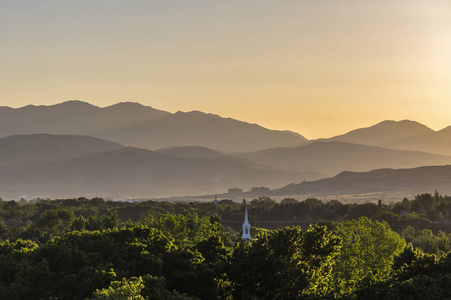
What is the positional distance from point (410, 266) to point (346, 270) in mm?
16673

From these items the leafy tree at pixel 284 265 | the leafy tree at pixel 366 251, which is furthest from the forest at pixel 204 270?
the leafy tree at pixel 366 251

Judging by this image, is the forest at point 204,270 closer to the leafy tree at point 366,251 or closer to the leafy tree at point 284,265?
the leafy tree at point 284,265

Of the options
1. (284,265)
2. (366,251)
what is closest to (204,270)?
(284,265)

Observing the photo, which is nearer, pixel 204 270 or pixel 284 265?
pixel 284 265

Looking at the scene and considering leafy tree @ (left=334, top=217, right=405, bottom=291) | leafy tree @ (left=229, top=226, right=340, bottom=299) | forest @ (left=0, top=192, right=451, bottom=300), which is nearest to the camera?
forest @ (left=0, top=192, right=451, bottom=300)

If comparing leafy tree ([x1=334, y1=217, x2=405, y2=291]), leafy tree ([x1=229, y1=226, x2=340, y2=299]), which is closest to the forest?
leafy tree ([x1=229, y1=226, x2=340, y2=299])

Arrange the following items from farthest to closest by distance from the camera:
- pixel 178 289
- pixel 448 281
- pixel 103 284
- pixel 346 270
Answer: pixel 346 270
pixel 178 289
pixel 103 284
pixel 448 281

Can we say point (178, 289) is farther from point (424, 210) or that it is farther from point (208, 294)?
point (424, 210)

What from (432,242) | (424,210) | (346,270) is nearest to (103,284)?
(346,270)

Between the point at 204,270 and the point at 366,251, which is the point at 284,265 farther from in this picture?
the point at 366,251

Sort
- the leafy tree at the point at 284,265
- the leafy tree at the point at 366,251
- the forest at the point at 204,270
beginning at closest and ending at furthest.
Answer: the forest at the point at 204,270
the leafy tree at the point at 284,265
the leafy tree at the point at 366,251

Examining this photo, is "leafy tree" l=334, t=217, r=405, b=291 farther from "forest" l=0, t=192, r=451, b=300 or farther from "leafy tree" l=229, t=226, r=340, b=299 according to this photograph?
"leafy tree" l=229, t=226, r=340, b=299

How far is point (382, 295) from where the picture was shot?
45.6 meters

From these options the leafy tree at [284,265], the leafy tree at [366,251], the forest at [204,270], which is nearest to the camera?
the forest at [204,270]
